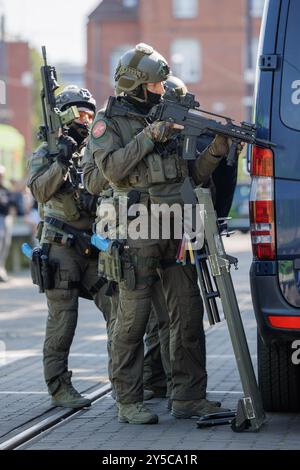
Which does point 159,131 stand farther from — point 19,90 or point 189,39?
point 19,90

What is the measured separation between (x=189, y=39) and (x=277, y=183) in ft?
202

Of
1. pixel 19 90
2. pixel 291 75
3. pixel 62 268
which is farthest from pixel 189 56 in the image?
pixel 291 75

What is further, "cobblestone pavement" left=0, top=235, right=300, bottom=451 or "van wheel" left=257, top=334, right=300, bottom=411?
"van wheel" left=257, top=334, right=300, bottom=411

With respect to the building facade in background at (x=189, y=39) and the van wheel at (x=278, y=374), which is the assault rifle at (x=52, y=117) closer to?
the van wheel at (x=278, y=374)

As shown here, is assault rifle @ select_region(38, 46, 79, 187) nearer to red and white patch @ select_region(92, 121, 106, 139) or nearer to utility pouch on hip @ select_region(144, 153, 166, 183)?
red and white patch @ select_region(92, 121, 106, 139)

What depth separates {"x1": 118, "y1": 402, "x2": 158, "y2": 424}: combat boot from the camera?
25.5 ft

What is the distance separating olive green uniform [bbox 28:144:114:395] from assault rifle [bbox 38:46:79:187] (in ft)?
0.23

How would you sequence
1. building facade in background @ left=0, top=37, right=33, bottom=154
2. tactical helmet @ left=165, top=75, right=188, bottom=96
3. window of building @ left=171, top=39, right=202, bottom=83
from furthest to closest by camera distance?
building facade in background @ left=0, top=37, right=33, bottom=154
window of building @ left=171, top=39, right=202, bottom=83
tactical helmet @ left=165, top=75, right=188, bottom=96

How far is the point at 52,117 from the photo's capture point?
28.1ft

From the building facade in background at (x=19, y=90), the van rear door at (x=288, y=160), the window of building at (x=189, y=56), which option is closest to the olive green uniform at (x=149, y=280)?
the van rear door at (x=288, y=160)

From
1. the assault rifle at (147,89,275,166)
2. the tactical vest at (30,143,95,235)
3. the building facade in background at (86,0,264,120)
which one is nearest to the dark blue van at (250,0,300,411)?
the assault rifle at (147,89,275,166)

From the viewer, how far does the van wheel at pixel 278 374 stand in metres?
7.74
